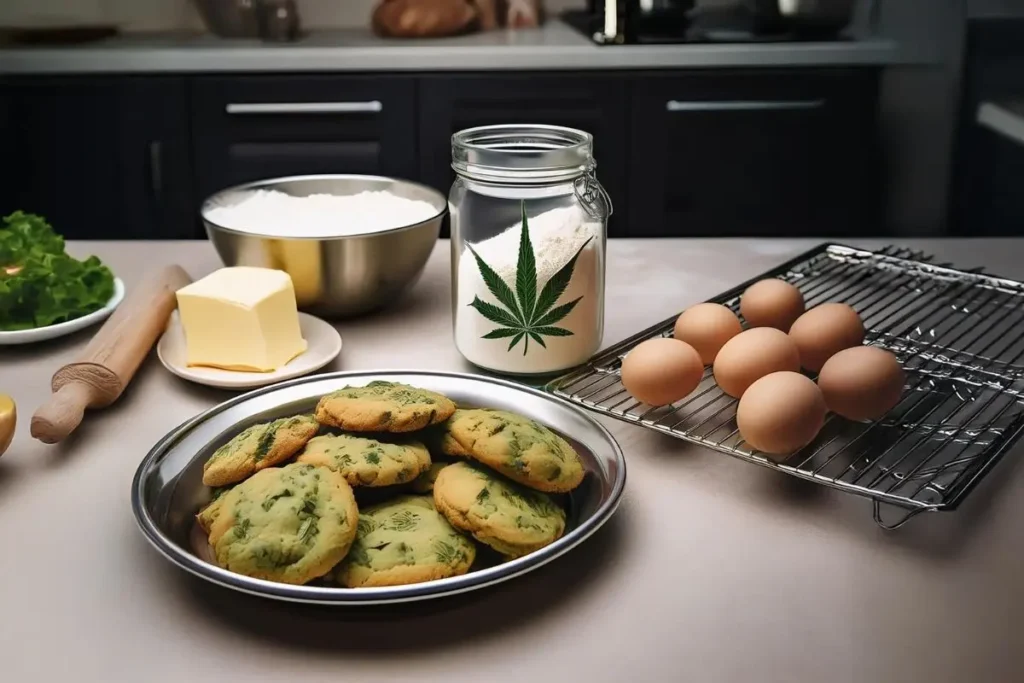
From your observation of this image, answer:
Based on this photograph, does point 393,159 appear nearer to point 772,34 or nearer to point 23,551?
point 772,34

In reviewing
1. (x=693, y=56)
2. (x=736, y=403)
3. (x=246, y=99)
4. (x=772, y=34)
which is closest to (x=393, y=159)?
(x=246, y=99)

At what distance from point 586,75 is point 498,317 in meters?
1.54

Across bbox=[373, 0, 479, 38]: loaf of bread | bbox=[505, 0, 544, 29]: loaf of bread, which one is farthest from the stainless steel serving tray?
bbox=[505, 0, 544, 29]: loaf of bread

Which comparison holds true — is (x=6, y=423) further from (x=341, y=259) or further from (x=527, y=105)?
(x=527, y=105)

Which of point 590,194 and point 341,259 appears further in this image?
point 341,259

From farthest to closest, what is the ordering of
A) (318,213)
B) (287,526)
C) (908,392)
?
(318,213), (908,392), (287,526)

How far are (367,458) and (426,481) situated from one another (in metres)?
0.06

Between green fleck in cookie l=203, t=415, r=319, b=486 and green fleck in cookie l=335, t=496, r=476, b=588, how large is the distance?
0.09 meters

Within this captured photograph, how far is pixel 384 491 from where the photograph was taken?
2.46 ft

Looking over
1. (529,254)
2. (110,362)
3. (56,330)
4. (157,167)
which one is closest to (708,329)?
(529,254)

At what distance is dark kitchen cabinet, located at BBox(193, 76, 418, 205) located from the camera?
244 cm

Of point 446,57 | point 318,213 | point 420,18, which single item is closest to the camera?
point 318,213

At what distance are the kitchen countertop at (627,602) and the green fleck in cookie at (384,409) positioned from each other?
0.15 meters

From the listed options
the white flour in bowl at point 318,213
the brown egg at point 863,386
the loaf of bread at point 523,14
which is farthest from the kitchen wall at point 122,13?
the brown egg at point 863,386
